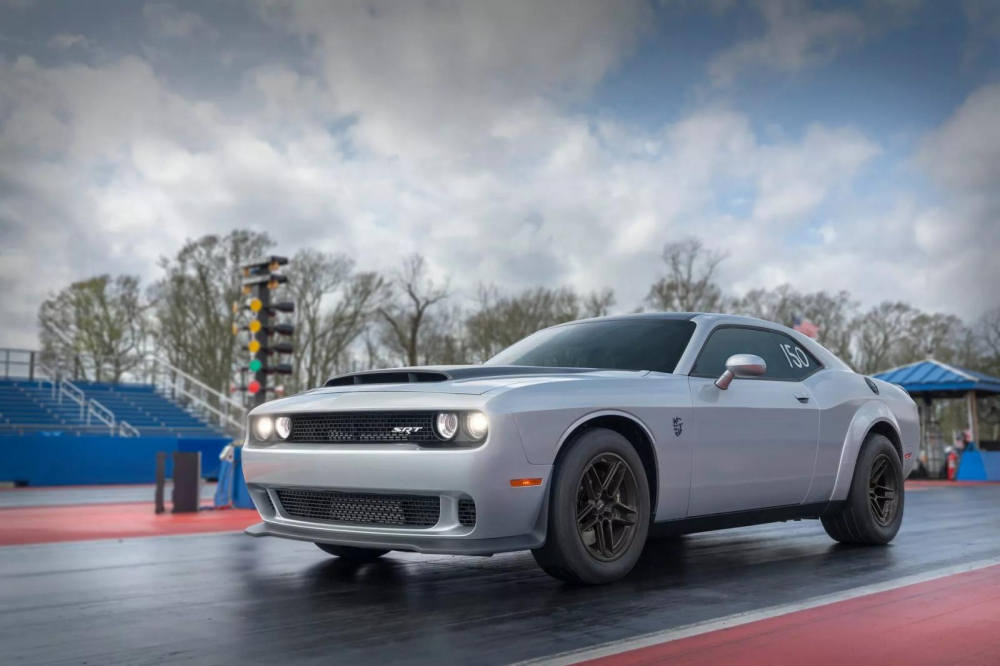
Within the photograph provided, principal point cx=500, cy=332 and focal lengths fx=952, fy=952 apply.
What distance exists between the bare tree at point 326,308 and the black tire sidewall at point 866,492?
124 feet

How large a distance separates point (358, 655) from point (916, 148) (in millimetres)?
23233

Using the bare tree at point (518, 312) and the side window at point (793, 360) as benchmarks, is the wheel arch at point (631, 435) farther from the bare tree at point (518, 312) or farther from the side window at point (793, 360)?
the bare tree at point (518, 312)

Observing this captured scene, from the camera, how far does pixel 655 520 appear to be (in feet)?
16.9

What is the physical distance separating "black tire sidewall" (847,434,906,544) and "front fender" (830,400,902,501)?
6cm

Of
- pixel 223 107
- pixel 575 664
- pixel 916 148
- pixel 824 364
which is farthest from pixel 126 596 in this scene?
pixel 916 148

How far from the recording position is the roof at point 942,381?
86.9 ft

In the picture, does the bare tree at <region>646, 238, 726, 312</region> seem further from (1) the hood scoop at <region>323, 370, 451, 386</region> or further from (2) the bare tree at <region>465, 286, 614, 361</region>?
(1) the hood scoop at <region>323, 370, 451, 386</region>

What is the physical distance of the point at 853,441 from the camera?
6.62 m

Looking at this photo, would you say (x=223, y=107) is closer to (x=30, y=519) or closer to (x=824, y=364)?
(x=30, y=519)

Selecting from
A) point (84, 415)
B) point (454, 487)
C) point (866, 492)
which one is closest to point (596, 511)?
point (454, 487)

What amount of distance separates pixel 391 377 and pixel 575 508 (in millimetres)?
1241

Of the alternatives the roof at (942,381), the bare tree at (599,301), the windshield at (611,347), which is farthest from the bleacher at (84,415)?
the bare tree at (599,301)

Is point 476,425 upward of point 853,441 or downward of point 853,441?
upward

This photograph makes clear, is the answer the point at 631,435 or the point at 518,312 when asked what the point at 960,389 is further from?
the point at 518,312
